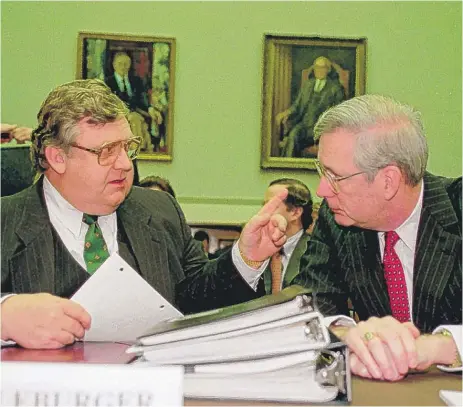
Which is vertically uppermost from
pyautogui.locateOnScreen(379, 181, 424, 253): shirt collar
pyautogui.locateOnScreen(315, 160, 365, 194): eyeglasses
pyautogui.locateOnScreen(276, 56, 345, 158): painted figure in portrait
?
pyautogui.locateOnScreen(276, 56, 345, 158): painted figure in portrait

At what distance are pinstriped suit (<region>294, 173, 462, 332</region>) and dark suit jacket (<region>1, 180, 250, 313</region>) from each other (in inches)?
12.3

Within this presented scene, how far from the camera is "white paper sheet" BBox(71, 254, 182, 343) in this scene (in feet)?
4.78

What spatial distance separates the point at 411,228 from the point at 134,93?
145 inches

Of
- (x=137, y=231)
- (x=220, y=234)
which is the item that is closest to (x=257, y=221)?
(x=137, y=231)

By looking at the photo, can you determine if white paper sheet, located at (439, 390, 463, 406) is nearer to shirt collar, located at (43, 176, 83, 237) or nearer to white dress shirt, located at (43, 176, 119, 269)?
white dress shirt, located at (43, 176, 119, 269)

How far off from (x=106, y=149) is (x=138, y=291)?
90 cm

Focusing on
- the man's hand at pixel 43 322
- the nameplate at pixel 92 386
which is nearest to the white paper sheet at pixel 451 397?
the nameplate at pixel 92 386

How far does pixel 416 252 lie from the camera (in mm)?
2035

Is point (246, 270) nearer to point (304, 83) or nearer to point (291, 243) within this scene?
point (291, 243)

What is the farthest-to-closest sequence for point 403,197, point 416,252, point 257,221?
point 403,197, point 416,252, point 257,221

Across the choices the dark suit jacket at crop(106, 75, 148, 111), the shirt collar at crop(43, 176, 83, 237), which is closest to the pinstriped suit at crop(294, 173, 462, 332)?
the shirt collar at crop(43, 176, 83, 237)

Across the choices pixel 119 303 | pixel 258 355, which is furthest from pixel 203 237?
pixel 258 355

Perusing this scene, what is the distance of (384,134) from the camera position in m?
2.21

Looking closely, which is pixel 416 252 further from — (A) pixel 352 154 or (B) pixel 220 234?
(B) pixel 220 234
